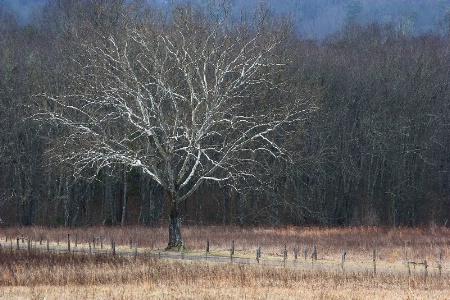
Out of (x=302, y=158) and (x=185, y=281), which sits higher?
(x=302, y=158)

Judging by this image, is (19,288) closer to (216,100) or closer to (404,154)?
(216,100)

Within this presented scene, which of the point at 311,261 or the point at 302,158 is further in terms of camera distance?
the point at 302,158

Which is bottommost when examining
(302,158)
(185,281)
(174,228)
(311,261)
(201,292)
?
(201,292)

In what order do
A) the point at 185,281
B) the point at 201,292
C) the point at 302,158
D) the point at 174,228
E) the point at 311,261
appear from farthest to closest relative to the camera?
the point at 302,158, the point at 174,228, the point at 311,261, the point at 185,281, the point at 201,292

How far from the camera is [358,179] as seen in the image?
203ft

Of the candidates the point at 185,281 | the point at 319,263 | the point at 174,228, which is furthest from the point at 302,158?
the point at 185,281

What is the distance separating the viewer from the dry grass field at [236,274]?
891 inches

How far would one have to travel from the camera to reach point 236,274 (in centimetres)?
2666

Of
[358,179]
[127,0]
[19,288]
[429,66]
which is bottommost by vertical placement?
[19,288]

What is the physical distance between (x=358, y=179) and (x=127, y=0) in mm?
24276

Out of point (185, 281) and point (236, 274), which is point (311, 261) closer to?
point (236, 274)

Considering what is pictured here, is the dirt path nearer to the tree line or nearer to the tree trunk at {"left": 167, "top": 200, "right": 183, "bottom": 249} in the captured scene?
the tree trunk at {"left": 167, "top": 200, "right": 183, "bottom": 249}

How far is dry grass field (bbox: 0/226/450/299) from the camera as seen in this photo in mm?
22625

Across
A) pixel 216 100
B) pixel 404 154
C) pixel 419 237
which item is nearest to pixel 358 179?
pixel 404 154
